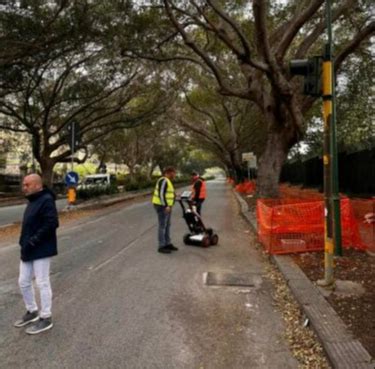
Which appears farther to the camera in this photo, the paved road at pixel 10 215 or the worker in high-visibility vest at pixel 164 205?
the paved road at pixel 10 215

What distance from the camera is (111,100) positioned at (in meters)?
25.1

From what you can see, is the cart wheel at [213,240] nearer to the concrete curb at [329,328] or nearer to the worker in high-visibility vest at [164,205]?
the worker in high-visibility vest at [164,205]

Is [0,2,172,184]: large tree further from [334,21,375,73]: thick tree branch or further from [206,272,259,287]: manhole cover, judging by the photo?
[206,272,259,287]: manhole cover

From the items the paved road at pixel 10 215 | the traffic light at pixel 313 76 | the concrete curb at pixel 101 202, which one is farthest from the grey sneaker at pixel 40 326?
the concrete curb at pixel 101 202

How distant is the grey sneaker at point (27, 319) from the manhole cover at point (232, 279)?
263 centimetres

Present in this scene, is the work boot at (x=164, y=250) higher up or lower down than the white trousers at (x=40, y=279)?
lower down

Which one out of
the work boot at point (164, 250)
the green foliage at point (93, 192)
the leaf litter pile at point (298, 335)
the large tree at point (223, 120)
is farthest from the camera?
the large tree at point (223, 120)

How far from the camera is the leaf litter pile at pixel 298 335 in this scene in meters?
3.88

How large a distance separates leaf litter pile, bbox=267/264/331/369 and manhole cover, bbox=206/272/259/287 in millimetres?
505

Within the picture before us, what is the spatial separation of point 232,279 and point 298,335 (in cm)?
242

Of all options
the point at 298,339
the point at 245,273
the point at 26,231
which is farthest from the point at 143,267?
the point at 298,339

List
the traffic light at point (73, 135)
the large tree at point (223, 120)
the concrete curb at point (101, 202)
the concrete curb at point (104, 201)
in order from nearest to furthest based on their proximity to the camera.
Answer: the traffic light at point (73, 135), the concrete curb at point (101, 202), the concrete curb at point (104, 201), the large tree at point (223, 120)

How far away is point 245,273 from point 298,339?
290 cm

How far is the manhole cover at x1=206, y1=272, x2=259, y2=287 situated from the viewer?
659cm
